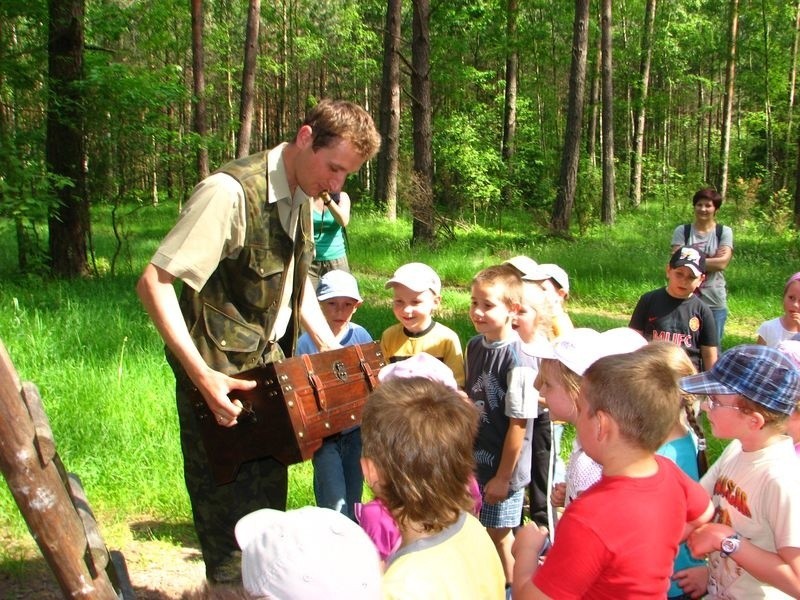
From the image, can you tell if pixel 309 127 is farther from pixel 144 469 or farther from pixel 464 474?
pixel 144 469

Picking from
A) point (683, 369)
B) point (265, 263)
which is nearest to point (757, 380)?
point (683, 369)

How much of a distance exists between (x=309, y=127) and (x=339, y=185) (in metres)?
0.26

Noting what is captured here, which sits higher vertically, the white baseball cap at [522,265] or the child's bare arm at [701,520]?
the white baseball cap at [522,265]

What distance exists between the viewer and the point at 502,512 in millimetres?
3725

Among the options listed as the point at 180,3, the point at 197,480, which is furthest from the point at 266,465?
the point at 180,3

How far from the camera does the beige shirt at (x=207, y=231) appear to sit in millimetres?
2691

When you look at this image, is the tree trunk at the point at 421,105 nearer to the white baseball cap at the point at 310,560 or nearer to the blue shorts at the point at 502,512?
the blue shorts at the point at 502,512

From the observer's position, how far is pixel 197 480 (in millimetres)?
3137

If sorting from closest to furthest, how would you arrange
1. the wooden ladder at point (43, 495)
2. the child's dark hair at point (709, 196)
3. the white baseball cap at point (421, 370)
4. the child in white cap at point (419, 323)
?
the wooden ladder at point (43, 495) < the white baseball cap at point (421, 370) < the child in white cap at point (419, 323) < the child's dark hair at point (709, 196)

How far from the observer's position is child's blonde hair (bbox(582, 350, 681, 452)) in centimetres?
219

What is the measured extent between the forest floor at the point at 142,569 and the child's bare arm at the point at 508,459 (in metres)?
1.60

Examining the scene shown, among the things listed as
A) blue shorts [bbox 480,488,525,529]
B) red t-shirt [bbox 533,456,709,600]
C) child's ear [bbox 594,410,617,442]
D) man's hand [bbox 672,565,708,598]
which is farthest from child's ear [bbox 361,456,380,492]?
blue shorts [bbox 480,488,525,529]

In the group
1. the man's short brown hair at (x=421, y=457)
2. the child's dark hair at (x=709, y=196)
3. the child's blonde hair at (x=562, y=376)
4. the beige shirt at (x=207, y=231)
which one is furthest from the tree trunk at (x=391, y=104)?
the man's short brown hair at (x=421, y=457)

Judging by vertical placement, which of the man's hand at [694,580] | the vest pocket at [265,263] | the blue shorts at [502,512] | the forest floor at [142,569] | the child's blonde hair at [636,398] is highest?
the vest pocket at [265,263]
